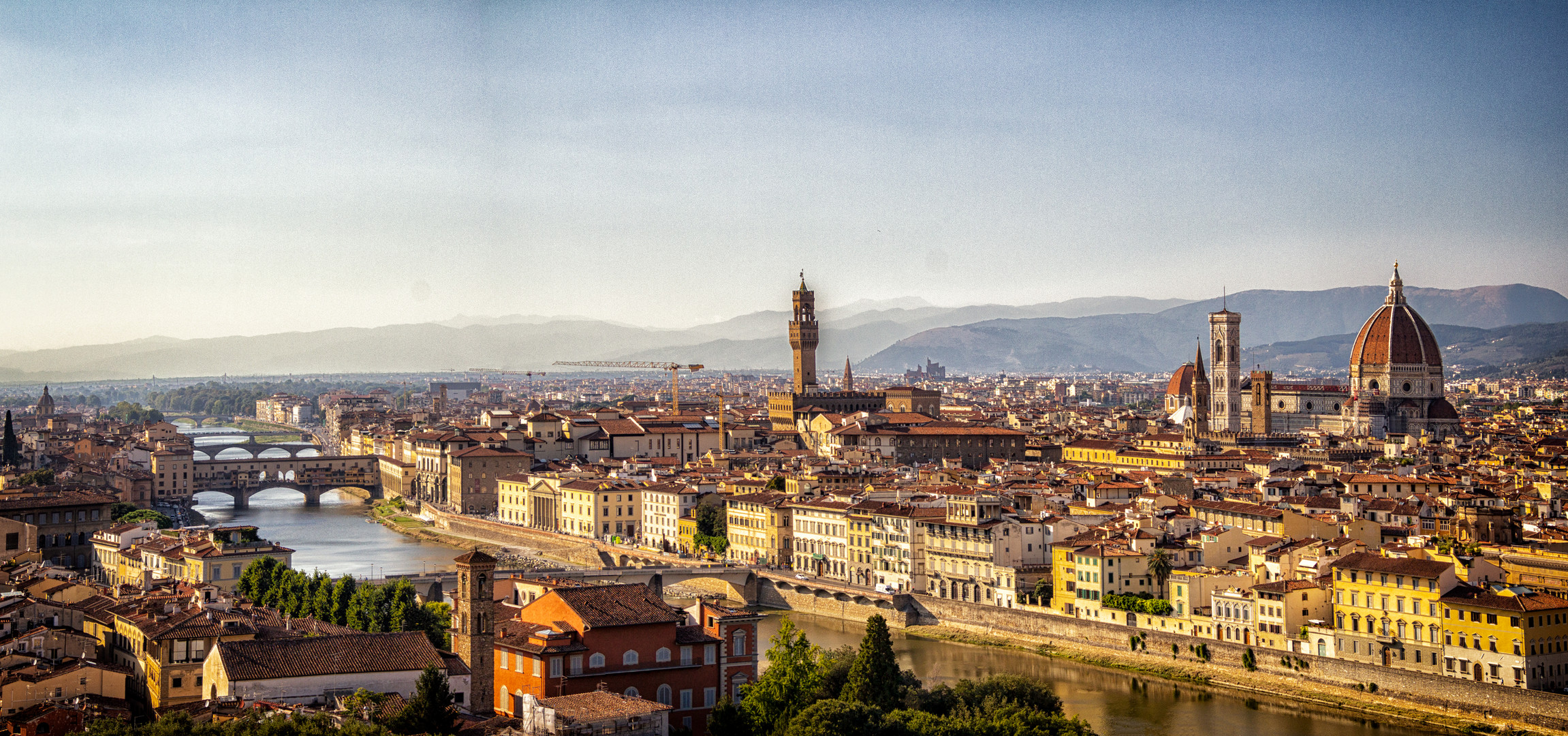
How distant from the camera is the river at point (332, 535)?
31.9 m

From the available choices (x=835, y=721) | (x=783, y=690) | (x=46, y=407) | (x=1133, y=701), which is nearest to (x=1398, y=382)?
(x=1133, y=701)

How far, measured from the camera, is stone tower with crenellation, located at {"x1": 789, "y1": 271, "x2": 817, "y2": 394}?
62156 mm

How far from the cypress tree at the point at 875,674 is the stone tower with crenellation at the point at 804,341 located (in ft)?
150

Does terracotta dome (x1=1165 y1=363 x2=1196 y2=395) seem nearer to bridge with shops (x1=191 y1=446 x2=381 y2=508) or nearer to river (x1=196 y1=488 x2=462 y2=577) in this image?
bridge with shops (x1=191 y1=446 x2=381 y2=508)

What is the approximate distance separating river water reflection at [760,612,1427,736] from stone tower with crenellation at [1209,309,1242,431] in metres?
36.4

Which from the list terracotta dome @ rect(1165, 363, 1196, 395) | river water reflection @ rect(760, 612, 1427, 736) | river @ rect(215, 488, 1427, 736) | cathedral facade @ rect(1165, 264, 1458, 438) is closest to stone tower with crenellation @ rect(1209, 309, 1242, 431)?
cathedral facade @ rect(1165, 264, 1458, 438)

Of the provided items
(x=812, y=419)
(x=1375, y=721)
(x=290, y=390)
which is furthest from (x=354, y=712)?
(x=290, y=390)

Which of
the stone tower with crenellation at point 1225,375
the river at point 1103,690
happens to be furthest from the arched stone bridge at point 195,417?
the river at point 1103,690

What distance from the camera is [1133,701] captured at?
19.6 meters

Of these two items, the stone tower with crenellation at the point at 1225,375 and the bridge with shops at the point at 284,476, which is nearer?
the bridge with shops at the point at 284,476

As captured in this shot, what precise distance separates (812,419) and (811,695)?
39.3 m

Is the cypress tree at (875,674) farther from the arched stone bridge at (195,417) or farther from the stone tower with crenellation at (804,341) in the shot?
the arched stone bridge at (195,417)

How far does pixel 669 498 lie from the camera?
35.0 meters

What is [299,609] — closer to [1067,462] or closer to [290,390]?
[1067,462]
